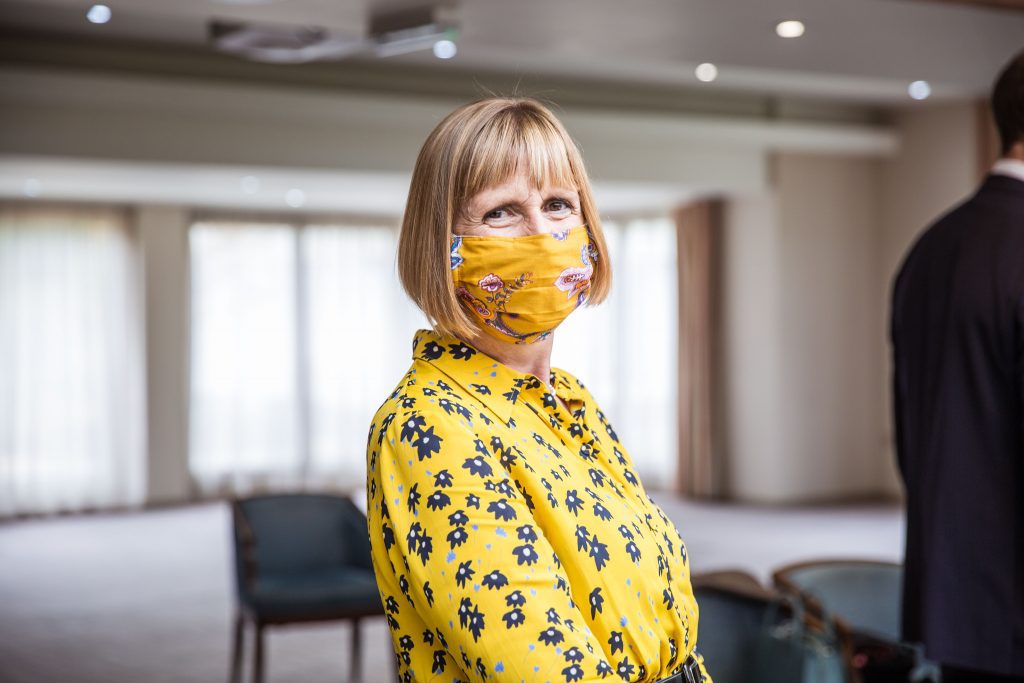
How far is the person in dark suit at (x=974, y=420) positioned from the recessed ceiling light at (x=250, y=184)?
665cm

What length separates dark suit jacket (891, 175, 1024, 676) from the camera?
212 cm

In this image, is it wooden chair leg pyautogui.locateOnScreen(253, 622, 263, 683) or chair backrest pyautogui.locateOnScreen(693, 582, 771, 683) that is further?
wooden chair leg pyautogui.locateOnScreen(253, 622, 263, 683)

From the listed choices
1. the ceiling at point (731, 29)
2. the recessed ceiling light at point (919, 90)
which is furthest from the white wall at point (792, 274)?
the ceiling at point (731, 29)

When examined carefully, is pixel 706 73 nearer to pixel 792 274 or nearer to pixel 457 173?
pixel 792 274

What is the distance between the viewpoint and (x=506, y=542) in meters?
1.12

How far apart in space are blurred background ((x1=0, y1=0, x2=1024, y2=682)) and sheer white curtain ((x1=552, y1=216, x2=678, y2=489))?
0.03 m

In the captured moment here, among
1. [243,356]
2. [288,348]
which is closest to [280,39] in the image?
[243,356]

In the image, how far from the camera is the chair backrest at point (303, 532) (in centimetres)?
473

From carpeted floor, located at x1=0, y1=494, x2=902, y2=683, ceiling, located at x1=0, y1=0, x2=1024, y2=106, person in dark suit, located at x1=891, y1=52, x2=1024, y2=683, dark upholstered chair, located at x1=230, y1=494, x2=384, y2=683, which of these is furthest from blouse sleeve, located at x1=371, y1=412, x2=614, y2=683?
carpeted floor, located at x1=0, y1=494, x2=902, y2=683

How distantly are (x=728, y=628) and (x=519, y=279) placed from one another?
146 centimetres

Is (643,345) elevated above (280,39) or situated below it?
below

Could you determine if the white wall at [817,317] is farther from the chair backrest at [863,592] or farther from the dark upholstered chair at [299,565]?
the chair backrest at [863,592]

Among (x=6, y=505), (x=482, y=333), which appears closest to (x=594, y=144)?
(x=6, y=505)

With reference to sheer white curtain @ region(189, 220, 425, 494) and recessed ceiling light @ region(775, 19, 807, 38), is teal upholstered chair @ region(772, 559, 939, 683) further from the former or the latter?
sheer white curtain @ region(189, 220, 425, 494)
